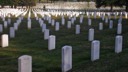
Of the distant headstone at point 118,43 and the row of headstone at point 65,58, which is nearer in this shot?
the row of headstone at point 65,58

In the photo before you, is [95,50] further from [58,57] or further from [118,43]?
[118,43]

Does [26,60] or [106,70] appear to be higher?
[26,60]

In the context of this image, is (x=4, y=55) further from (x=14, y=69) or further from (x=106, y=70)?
(x=106, y=70)

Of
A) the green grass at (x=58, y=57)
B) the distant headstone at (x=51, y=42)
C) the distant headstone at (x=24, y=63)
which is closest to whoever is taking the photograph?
the distant headstone at (x=24, y=63)

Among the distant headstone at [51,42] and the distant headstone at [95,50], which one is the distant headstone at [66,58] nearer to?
the distant headstone at [95,50]

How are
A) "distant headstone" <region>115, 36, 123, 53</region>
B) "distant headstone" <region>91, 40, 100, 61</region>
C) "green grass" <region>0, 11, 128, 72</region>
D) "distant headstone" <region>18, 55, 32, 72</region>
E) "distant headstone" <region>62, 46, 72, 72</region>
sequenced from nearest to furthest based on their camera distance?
"distant headstone" <region>18, 55, 32, 72</region> → "distant headstone" <region>62, 46, 72, 72</region> → "green grass" <region>0, 11, 128, 72</region> → "distant headstone" <region>91, 40, 100, 61</region> → "distant headstone" <region>115, 36, 123, 53</region>

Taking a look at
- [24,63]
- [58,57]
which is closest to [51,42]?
[58,57]

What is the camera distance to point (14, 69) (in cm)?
993

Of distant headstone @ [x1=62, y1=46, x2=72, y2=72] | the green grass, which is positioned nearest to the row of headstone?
distant headstone @ [x1=62, y1=46, x2=72, y2=72]

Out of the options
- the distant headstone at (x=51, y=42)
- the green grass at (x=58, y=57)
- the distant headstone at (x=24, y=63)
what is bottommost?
the green grass at (x=58, y=57)

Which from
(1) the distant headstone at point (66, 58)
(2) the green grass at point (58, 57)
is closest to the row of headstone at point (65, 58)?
(1) the distant headstone at point (66, 58)

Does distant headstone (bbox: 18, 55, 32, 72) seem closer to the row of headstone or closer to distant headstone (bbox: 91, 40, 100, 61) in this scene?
the row of headstone

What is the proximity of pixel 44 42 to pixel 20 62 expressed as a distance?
8.13 meters

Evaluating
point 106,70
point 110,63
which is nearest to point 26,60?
point 106,70
